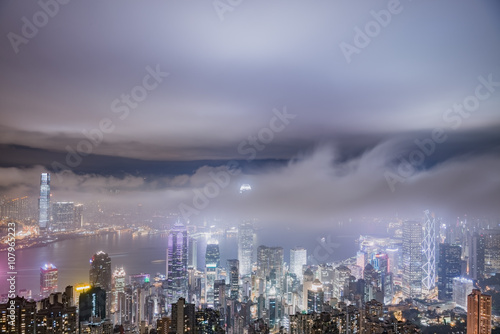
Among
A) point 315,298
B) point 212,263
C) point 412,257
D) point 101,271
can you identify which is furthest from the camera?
point 412,257

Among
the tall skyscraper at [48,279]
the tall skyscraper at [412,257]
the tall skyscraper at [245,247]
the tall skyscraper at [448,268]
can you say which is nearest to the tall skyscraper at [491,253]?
the tall skyscraper at [448,268]

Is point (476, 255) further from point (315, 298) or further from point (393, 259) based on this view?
point (315, 298)

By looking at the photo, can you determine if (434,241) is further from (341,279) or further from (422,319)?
(422,319)

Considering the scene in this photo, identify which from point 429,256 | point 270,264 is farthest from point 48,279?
point 429,256

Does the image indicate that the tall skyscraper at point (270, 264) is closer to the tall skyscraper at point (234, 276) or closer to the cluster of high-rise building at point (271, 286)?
the cluster of high-rise building at point (271, 286)

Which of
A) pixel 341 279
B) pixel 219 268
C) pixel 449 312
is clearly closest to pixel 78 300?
pixel 219 268

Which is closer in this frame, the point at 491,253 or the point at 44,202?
the point at 44,202
